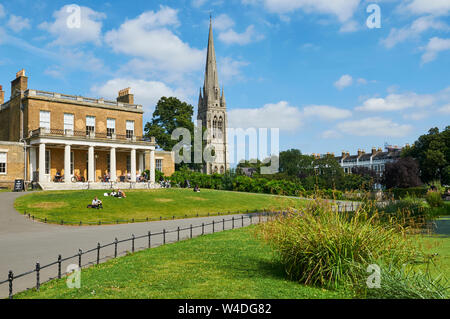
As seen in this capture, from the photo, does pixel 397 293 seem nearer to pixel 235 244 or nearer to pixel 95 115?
pixel 235 244

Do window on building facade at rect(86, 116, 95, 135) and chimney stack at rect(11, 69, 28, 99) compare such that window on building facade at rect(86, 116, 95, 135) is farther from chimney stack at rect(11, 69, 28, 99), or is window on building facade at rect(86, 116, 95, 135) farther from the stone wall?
the stone wall

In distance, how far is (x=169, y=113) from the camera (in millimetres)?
62062

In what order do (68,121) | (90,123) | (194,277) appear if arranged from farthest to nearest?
(90,123) → (68,121) → (194,277)

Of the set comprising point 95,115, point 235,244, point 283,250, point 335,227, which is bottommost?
point 235,244

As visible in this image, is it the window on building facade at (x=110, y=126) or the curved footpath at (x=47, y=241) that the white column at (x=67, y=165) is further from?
the curved footpath at (x=47, y=241)

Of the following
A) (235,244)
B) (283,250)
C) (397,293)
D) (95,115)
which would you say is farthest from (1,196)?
(397,293)

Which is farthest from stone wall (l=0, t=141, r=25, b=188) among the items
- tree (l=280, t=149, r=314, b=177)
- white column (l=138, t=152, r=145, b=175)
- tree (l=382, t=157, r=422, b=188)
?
tree (l=280, t=149, r=314, b=177)

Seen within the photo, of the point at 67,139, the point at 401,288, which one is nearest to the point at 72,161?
the point at 67,139

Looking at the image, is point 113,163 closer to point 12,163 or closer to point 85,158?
point 85,158

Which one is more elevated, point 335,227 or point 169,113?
point 169,113

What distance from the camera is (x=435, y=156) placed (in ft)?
217

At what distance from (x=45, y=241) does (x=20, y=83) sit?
31.6 meters

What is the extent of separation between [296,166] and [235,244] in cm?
8415
